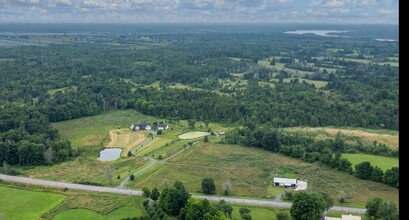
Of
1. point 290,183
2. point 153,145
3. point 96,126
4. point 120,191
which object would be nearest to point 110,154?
point 153,145

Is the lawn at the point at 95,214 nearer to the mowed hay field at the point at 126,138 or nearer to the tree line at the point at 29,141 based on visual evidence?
the tree line at the point at 29,141

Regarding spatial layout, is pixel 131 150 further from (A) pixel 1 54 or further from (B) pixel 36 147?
(A) pixel 1 54

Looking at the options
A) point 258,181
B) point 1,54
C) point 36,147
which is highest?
point 1,54

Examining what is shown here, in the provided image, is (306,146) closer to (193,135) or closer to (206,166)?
(206,166)

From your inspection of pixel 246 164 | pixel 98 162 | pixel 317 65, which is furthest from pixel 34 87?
pixel 317 65

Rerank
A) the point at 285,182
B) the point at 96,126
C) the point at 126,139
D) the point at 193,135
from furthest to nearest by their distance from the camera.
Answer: the point at 96,126, the point at 193,135, the point at 126,139, the point at 285,182

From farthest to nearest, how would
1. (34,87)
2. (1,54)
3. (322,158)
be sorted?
1. (1,54)
2. (34,87)
3. (322,158)

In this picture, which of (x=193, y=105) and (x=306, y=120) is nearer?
(x=306, y=120)


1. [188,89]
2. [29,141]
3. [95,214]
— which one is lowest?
[95,214]
